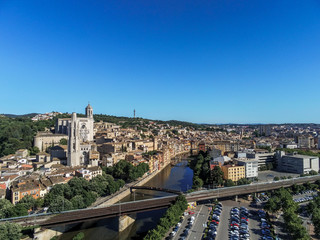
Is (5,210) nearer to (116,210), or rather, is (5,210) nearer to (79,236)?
(79,236)

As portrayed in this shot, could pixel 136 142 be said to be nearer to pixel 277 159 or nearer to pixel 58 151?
pixel 58 151

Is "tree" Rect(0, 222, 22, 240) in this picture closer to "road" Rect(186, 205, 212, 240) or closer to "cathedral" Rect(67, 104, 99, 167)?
"road" Rect(186, 205, 212, 240)

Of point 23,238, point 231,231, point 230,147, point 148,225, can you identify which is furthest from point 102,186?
point 230,147

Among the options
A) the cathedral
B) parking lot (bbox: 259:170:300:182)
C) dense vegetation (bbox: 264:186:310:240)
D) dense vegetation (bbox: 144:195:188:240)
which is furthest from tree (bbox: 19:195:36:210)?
parking lot (bbox: 259:170:300:182)

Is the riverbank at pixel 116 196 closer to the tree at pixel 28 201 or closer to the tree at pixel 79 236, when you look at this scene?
the tree at pixel 79 236

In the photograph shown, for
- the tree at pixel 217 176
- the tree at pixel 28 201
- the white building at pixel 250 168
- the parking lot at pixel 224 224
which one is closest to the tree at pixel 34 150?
the tree at pixel 28 201
